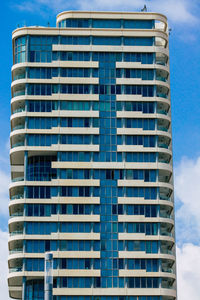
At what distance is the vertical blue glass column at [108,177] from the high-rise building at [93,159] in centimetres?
18

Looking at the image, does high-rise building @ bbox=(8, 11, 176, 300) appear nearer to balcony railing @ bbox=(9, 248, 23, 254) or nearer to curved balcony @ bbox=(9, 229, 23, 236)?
curved balcony @ bbox=(9, 229, 23, 236)

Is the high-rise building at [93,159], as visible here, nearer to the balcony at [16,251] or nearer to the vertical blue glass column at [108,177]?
the vertical blue glass column at [108,177]

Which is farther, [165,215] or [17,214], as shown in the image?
[165,215]

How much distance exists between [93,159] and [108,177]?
14.0 ft

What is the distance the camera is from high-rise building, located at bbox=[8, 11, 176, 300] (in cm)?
15300

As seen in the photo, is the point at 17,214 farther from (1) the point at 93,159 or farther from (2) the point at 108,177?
(2) the point at 108,177

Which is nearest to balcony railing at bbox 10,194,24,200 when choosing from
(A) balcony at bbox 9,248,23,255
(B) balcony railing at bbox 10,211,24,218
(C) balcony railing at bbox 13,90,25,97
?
(B) balcony railing at bbox 10,211,24,218

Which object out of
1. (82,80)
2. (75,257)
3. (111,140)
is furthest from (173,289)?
(82,80)

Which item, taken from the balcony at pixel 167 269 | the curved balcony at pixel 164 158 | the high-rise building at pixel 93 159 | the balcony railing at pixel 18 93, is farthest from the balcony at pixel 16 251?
the curved balcony at pixel 164 158

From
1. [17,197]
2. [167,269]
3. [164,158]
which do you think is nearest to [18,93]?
[17,197]

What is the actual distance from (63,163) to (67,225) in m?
11.3

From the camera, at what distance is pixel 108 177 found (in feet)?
520

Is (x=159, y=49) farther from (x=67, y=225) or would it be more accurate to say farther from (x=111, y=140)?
(x=67, y=225)

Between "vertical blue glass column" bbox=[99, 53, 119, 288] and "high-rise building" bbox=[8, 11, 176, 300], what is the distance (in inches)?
7.0
